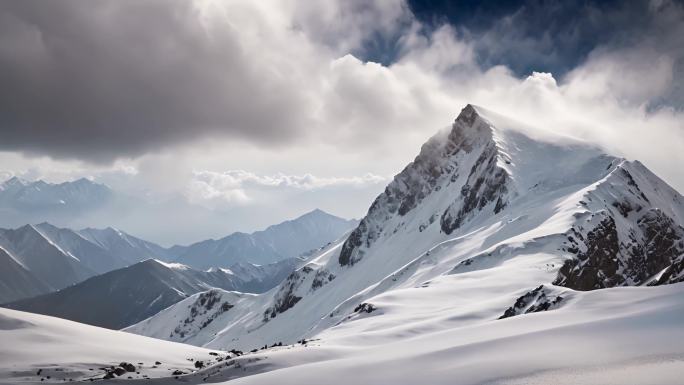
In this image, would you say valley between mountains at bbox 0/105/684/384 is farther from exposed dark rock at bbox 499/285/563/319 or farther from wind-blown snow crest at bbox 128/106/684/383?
wind-blown snow crest at bbox 128/106/684/383

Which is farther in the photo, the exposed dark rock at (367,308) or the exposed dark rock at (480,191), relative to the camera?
the exposed dark rock at (480,191)

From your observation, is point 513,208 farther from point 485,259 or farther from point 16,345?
point 16,345

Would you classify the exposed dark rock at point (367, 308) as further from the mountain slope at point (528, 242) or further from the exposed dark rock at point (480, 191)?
the exposed dark rock at point (480, 191)

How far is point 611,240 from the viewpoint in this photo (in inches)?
3583

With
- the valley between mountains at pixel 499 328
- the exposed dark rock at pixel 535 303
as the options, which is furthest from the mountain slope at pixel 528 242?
the valley between mountains at pixel 499 328

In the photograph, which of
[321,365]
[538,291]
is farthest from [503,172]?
[321,365]

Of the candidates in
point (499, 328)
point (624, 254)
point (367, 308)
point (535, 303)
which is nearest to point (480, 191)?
point (624, 254)

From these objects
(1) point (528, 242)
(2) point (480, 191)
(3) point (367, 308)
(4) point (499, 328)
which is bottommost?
(4) point (499, 328)

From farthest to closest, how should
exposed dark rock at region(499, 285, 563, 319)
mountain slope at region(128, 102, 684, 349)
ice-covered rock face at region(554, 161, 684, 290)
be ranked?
ice-covered rock face at region(554, 161, 684, 290), mountain slope at region(128, 102, 684, 349), exposed dark rock at region(499, 285, 563, 319)

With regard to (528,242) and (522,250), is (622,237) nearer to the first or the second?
(528,242)

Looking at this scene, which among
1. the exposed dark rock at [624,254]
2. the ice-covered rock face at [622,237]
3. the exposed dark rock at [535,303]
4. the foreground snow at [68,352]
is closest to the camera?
the foreground snow at [68,352]

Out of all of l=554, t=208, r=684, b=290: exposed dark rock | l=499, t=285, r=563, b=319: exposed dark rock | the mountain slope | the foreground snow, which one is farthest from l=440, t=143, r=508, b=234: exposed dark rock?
the foreground snow

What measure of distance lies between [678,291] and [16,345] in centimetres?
5008

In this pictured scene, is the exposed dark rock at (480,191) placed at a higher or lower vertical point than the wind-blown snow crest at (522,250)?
higher
